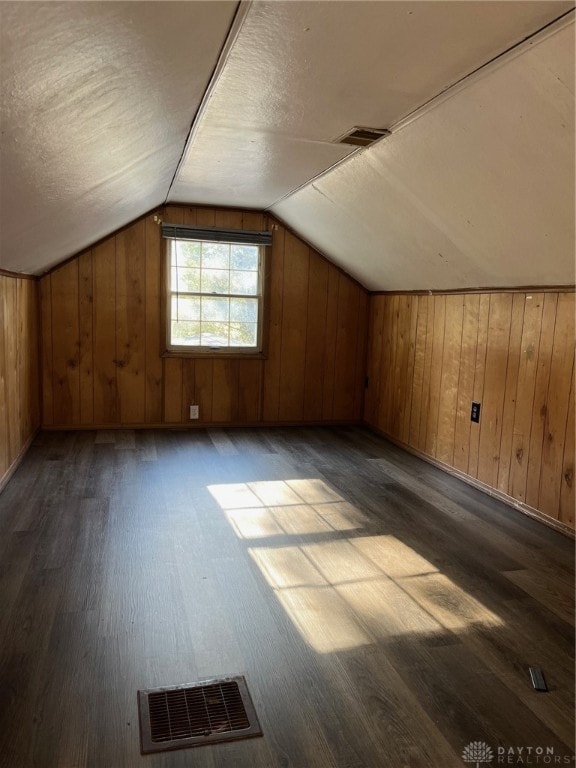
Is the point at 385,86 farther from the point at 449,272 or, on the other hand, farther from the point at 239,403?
the point at 239,403

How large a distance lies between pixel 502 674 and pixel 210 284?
409cm

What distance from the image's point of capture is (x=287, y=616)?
2221 millimetres

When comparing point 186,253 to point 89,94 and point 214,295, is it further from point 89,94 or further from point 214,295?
point 89,94

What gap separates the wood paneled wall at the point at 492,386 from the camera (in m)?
3.16

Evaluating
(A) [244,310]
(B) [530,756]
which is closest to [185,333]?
(A) [244,310]

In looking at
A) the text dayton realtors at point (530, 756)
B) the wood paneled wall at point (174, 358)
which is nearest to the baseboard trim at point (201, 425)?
the wood paneled wall at point (174, 358)

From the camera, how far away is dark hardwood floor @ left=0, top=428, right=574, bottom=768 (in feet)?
5.31

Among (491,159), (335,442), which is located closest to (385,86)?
(491,159)

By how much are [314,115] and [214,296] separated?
2.92 meters

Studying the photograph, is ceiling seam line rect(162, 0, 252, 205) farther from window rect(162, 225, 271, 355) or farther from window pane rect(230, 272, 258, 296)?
window pane rect(230, 272, 258, 296)

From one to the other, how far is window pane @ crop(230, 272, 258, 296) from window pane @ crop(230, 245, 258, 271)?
6 cm

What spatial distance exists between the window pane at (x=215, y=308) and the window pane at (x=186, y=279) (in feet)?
0.44

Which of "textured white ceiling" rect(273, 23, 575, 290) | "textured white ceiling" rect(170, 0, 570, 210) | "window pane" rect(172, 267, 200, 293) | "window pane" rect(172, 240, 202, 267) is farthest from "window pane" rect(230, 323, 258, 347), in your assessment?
"textured white ceiling" rect(170, 0, 570, 210)

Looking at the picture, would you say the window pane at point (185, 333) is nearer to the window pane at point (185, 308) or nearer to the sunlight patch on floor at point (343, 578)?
the window pane at point (185, 308)
